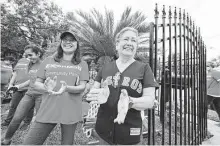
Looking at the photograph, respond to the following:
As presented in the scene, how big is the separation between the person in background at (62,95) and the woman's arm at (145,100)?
2.34 feet

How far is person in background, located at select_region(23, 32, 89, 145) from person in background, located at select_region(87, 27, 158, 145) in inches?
16.1

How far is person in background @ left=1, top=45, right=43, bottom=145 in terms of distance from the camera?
2.58 meters

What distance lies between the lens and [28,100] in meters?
2.66

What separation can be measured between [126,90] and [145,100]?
0.16 metres

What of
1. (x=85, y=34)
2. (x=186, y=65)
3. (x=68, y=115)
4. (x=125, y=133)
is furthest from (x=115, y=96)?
(x=85, y=34)

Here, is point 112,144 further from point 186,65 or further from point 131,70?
point 186,65

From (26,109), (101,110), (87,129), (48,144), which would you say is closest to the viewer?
(101,110)

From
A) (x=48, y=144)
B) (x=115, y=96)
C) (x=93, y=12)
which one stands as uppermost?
(x=93, y=12)

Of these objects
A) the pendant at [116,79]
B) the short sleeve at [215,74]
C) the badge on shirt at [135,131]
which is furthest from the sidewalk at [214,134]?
the pendant at [116,79]

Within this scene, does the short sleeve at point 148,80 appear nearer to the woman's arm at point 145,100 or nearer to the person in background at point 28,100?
the woman's arm at point 145,100

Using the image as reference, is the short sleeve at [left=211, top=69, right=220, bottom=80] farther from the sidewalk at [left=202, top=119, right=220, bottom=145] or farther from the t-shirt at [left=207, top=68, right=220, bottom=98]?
the sidewalk at [left=202, top=119, right=220, bottom=145]

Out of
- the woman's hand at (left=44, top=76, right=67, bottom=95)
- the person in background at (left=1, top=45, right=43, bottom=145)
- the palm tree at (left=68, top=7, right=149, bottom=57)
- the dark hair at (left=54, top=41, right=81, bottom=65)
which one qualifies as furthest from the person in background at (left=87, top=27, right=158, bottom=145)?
the palm tree at (left=68, top=7, right=149, bottom=57)

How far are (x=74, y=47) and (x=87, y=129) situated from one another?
5.86ft

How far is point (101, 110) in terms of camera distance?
1.53m
